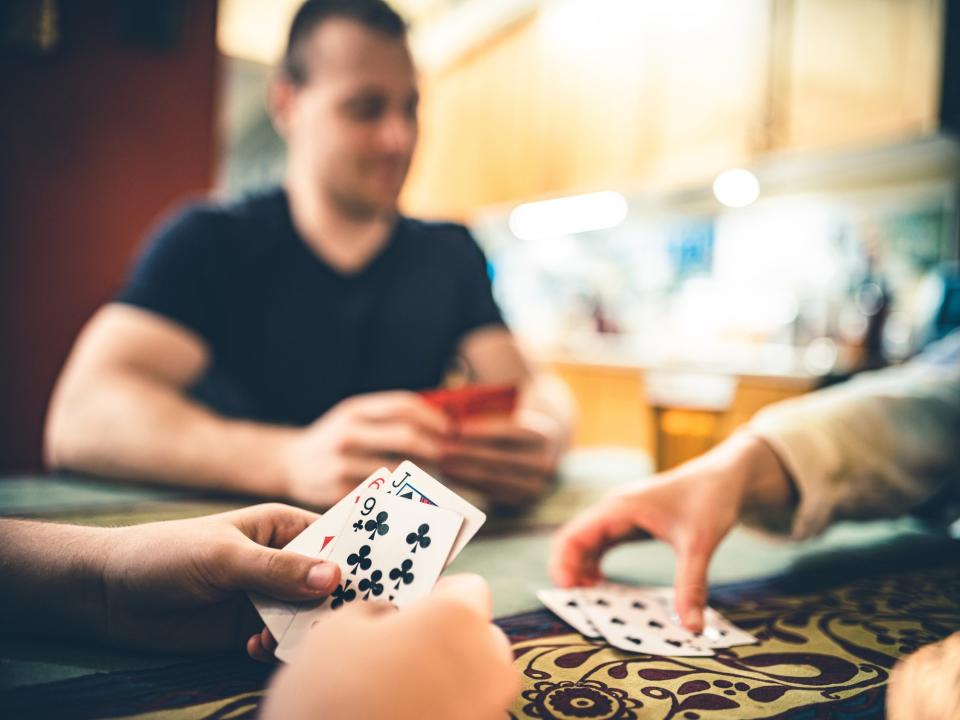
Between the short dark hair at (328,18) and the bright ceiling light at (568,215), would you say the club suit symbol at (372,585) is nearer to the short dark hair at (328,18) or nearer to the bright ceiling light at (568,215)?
the short dark hair at (328,18)

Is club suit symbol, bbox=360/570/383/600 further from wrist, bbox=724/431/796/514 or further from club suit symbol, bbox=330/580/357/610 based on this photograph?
wrist, bbox=724/431/796/514

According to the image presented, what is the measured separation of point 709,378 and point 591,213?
10.4 feet

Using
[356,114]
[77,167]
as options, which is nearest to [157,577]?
[356,114]

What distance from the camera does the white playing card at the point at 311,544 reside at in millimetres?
432

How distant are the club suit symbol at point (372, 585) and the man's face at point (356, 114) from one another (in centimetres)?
137

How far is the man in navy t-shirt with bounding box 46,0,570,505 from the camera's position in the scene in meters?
1.14

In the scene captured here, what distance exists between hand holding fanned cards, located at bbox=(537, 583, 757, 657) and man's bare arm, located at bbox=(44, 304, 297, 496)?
534mm

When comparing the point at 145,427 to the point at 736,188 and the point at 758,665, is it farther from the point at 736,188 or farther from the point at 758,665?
the point at 736,188

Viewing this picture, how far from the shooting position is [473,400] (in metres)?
0.95

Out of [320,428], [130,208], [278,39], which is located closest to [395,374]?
[320,428]

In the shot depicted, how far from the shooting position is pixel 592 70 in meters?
3.77

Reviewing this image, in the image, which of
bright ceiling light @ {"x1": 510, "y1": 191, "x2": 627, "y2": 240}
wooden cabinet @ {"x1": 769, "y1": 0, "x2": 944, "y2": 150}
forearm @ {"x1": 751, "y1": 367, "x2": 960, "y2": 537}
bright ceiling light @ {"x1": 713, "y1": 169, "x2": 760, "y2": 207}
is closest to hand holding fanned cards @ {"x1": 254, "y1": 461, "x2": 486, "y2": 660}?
forearm @ {"x1": 751, "y1": 367, "x2": 960, "y2": 537}

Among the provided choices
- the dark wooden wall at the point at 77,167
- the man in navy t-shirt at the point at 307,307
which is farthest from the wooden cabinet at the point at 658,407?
the dark wooden wall at the point at 77,167

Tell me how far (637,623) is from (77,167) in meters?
2.61
